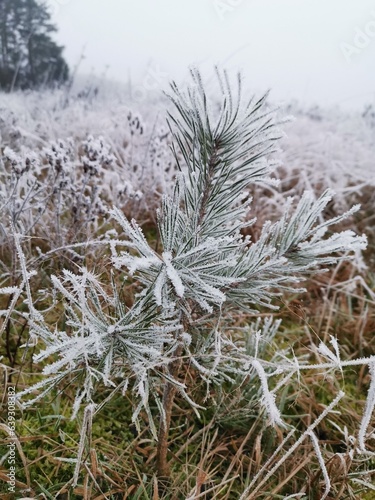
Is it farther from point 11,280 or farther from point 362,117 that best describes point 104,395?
point 362,117

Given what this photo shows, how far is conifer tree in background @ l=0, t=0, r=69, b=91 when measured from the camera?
2.21m

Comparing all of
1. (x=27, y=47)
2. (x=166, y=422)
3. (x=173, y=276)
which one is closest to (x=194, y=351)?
(x=166, y=422)

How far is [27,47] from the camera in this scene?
7.84 feet

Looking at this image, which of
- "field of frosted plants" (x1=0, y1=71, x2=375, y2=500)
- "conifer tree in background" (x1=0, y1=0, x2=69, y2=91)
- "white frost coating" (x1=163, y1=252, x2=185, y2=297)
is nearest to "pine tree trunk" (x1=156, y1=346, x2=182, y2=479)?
"field of frosted plants" (x1=0, y1=71, x2=375, y2=500)

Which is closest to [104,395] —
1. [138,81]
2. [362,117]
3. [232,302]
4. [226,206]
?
[232,302]

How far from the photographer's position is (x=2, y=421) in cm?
98

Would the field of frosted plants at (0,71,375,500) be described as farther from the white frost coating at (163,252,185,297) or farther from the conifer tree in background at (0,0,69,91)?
the conifer tree in background at (0,0,69,91)

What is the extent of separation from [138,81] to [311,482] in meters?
2.17

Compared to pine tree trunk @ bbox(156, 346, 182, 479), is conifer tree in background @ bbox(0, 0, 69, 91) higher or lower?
higher

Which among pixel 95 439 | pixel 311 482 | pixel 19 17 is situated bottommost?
pixel 95 439

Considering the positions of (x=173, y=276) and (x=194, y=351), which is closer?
(x=173, y=276)

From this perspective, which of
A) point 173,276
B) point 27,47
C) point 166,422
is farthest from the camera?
point 27,47

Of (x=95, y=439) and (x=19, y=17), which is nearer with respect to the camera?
(x=95, y=439)

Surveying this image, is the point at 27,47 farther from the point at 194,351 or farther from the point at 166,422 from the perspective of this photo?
the point at 166,422
